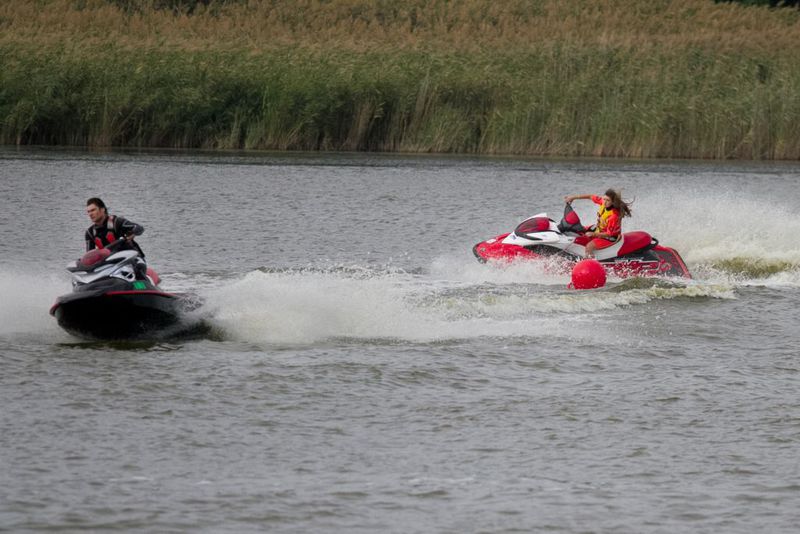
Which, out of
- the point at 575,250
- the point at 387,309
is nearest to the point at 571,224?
the point at 575,250

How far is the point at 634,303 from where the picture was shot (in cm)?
1627

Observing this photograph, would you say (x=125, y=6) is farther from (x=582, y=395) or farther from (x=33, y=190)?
(x=582, y=395)

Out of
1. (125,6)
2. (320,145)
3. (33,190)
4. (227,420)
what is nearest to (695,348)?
(227,420)

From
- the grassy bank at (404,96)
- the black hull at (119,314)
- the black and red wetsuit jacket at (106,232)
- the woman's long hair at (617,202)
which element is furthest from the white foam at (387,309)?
the grassy bank at (404,96)

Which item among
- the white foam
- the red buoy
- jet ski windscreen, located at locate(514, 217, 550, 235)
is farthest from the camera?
jet ski windscreen, located at locate(514, 217, 550, 235)

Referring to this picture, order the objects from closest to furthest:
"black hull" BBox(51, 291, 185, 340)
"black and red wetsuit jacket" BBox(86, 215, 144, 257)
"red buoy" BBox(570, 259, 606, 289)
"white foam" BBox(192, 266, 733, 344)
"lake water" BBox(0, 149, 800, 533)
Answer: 1. "lake water" BBox(0, 149, 800, 533)
2. "black hull" BBox(51, 291, 185, 340)
3. "black and red wetsuit jacket" BBox(86, 215, 144, 257)
4. "white foam" BBox(192, 266, 733, 344)
5. "red buoy" BBox(570, 259, 606, 289)

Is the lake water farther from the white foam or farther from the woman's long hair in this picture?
the woman's long hair

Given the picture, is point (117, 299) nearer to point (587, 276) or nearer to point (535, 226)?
point (587, 276)

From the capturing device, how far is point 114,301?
1248 centimetres

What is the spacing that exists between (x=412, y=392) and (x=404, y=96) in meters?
23.6

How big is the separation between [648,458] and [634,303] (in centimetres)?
668

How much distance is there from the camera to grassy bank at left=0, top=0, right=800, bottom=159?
33.8 metres

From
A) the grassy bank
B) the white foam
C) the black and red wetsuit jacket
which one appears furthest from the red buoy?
the grassy bank

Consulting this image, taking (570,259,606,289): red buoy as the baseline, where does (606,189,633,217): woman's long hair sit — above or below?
above
